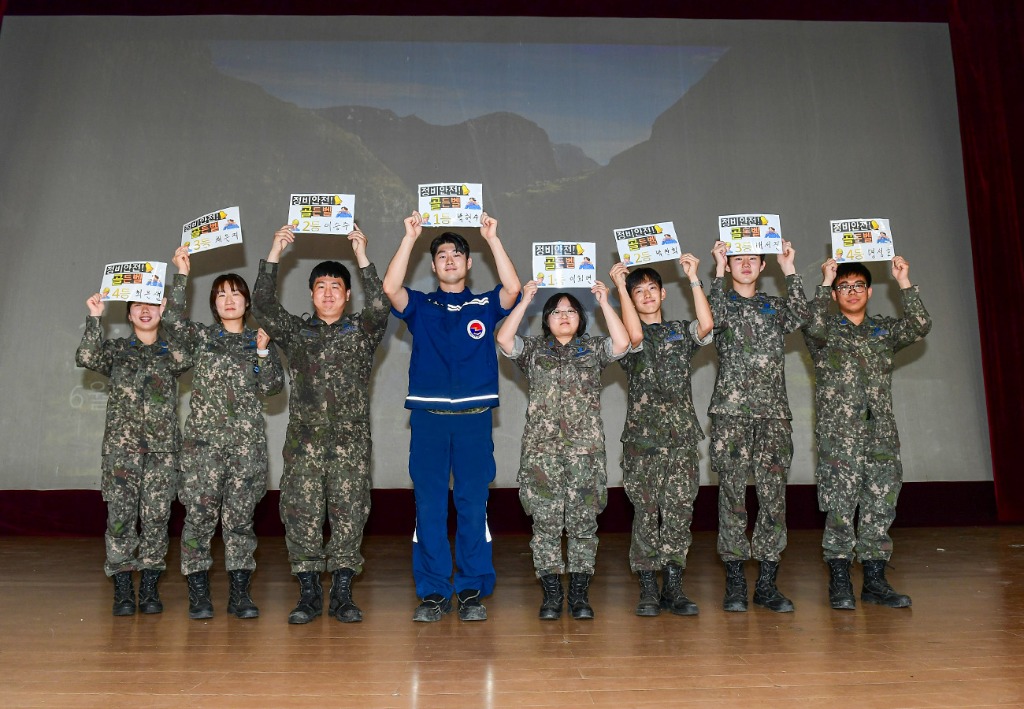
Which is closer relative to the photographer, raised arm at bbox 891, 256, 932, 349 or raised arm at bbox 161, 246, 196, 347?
raised arm at bbox 161, 246, 196, 347

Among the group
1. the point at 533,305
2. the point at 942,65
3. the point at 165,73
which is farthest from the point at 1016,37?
the point at 165,73

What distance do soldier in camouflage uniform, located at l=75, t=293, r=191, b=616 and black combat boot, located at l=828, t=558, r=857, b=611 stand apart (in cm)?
284

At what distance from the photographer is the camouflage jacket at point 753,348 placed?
11.5ft

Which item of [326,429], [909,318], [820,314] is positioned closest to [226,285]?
[326,429]

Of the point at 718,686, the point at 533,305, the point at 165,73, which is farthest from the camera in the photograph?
the point at 165,73

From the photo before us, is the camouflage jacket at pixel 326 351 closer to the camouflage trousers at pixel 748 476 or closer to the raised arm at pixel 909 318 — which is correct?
the camouflage trousers at pixel 748 476

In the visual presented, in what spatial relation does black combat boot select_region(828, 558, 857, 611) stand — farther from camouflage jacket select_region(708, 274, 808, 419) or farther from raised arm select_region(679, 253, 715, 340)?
raised arm select_region(679, 253, 715, 340)

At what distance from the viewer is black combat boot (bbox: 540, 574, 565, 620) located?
337 cm

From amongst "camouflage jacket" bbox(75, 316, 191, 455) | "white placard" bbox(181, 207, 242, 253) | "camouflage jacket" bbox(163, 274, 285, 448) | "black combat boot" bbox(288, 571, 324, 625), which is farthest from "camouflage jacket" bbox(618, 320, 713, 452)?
"camouflage jacket" bbox(75, 316, 191, 455)

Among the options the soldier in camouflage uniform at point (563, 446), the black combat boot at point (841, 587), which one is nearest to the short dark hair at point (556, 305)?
the soldier in camouflage uniform at point (563, 446)

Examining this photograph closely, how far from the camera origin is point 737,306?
3.63 meters

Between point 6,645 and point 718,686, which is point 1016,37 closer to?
point 718,686

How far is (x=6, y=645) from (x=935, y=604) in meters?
Result: 3.70

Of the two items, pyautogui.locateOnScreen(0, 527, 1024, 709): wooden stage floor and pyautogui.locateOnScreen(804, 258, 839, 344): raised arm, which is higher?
pyautogui.locateOnScreen(804, 258, 839, 344): raised arm
